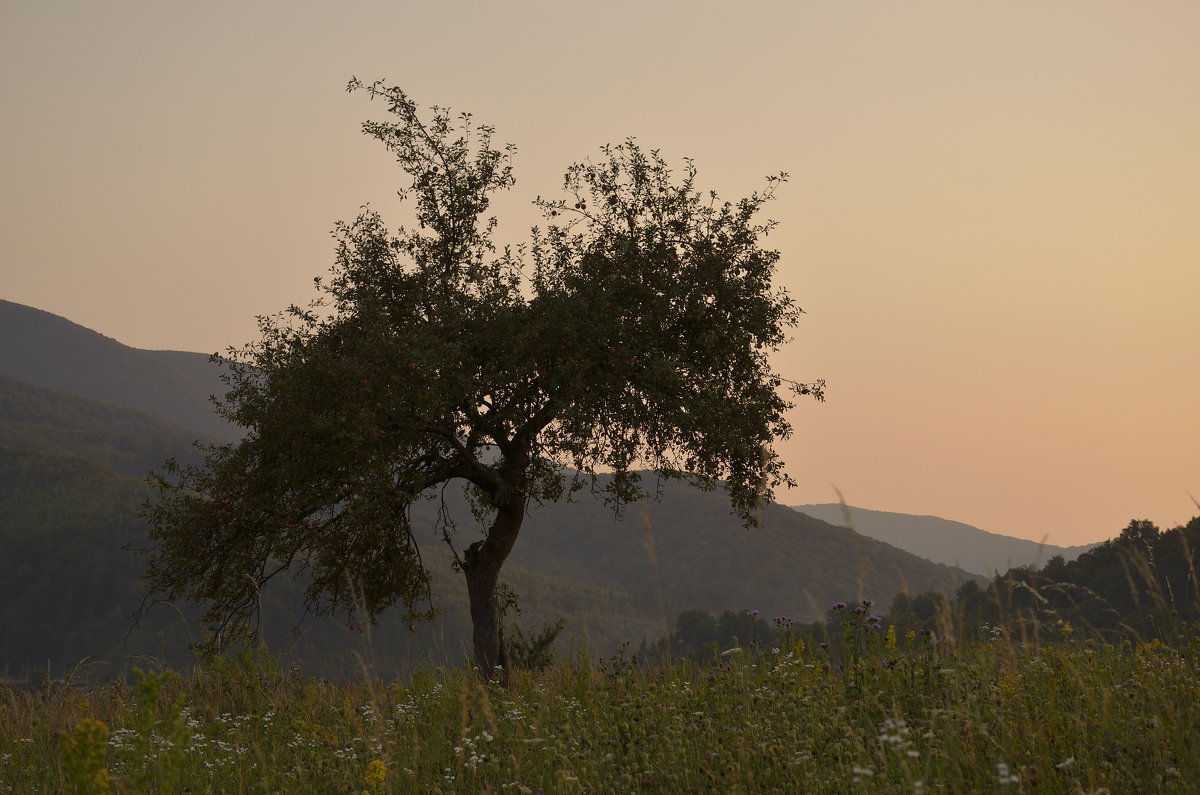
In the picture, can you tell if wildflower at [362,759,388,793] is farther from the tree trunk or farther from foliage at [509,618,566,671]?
foliage at [509,618,566,671]

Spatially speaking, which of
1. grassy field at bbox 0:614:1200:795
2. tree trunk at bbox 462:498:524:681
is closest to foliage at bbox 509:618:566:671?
tree trunk at bbox 462:498:524:681

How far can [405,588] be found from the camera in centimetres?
1686

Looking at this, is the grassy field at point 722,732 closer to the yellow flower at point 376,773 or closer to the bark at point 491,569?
the yellow flower at point 376,773

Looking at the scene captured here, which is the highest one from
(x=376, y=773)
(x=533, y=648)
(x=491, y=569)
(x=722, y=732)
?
(x=491, y=569)

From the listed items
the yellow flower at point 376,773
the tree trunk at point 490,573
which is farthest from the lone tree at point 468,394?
the yellow flower at point 376,773

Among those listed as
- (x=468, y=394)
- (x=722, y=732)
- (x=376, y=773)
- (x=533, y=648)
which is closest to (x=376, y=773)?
(x=376, y=773)

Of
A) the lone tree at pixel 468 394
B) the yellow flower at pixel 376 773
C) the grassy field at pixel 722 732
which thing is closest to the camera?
the grassy field at pixel 722 732

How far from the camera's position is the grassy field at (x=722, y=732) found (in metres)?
5.00

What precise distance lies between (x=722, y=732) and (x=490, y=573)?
10.1m

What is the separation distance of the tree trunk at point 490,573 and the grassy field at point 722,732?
5.77 m

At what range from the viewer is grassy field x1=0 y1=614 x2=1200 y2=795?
5.00 m

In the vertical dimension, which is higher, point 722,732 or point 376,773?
point 722,732

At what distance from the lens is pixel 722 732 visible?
6504mm

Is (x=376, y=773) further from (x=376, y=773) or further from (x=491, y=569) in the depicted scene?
(x=491, y=569)
